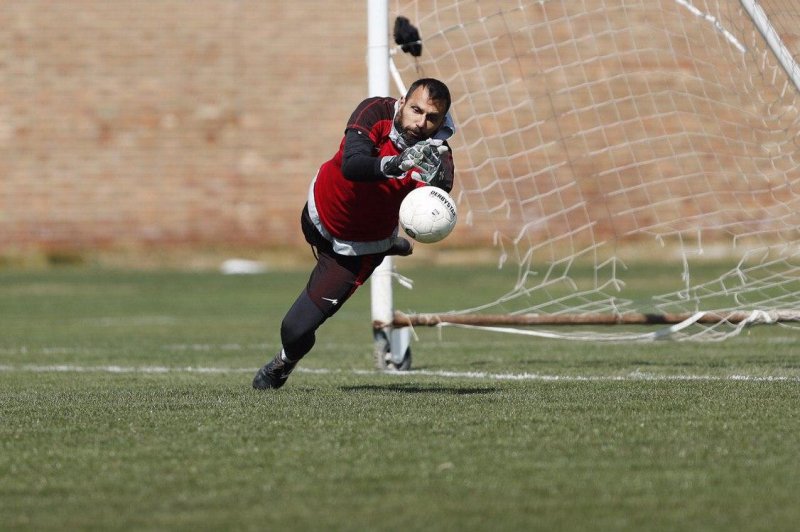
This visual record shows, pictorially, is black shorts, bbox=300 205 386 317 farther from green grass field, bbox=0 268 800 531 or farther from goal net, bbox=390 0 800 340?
goal net, bbox=390 0 800 340

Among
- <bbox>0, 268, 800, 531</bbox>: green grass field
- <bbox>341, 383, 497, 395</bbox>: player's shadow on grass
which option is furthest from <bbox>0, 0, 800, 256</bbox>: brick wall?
<bbox>341, 383, 497, 395</bbox>: player's shadow on grass

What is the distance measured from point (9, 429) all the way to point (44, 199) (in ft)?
58.6

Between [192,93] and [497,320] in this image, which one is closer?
[497,320]

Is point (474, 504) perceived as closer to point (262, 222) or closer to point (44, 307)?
point (44, 307)

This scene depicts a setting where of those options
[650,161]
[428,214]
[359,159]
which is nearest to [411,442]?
[428,214]

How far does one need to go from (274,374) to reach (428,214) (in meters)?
1.53

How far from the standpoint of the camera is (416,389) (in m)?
6.81

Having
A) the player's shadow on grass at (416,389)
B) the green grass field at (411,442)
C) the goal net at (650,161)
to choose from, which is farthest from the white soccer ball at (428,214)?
the goal net at (650,161)

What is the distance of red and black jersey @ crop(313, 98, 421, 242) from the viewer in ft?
20.5

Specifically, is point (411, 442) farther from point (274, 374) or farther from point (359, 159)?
point (274, 374)

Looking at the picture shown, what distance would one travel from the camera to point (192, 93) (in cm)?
2239

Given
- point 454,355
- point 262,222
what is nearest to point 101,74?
point 262,222

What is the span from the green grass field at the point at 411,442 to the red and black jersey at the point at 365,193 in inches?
33.3

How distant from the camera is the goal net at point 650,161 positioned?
829 cm
